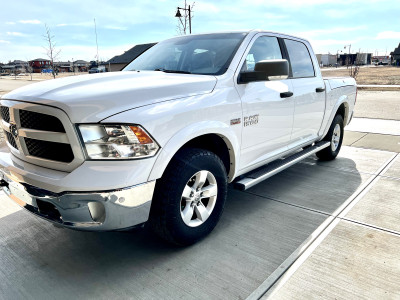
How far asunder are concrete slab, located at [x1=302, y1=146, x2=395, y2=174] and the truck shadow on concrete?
4.64ft

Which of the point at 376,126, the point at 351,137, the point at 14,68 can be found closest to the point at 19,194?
the point at 351,137

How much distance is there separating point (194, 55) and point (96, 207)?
1.92 metres

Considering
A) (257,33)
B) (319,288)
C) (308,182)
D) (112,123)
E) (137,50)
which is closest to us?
(112,123)

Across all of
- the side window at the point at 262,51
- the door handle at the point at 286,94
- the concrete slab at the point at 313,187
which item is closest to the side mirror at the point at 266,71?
the side window at the point at 262,51

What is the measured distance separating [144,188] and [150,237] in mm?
910

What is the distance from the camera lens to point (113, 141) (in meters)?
2.04

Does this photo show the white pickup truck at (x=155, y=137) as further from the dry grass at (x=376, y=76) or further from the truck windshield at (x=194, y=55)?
the dry grass at (x=376, y=76)

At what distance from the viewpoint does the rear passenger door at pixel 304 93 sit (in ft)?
12.2

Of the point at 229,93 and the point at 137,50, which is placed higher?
the point at 137,50

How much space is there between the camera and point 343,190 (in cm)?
388

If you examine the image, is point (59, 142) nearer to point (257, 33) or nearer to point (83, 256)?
point (83, 256)

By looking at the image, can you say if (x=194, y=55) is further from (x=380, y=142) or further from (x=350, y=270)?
(x=380, y=142)

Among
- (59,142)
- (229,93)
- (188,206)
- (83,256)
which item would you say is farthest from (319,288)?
(59,142)

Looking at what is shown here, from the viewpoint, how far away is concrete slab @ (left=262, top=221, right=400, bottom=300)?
6.97ft
